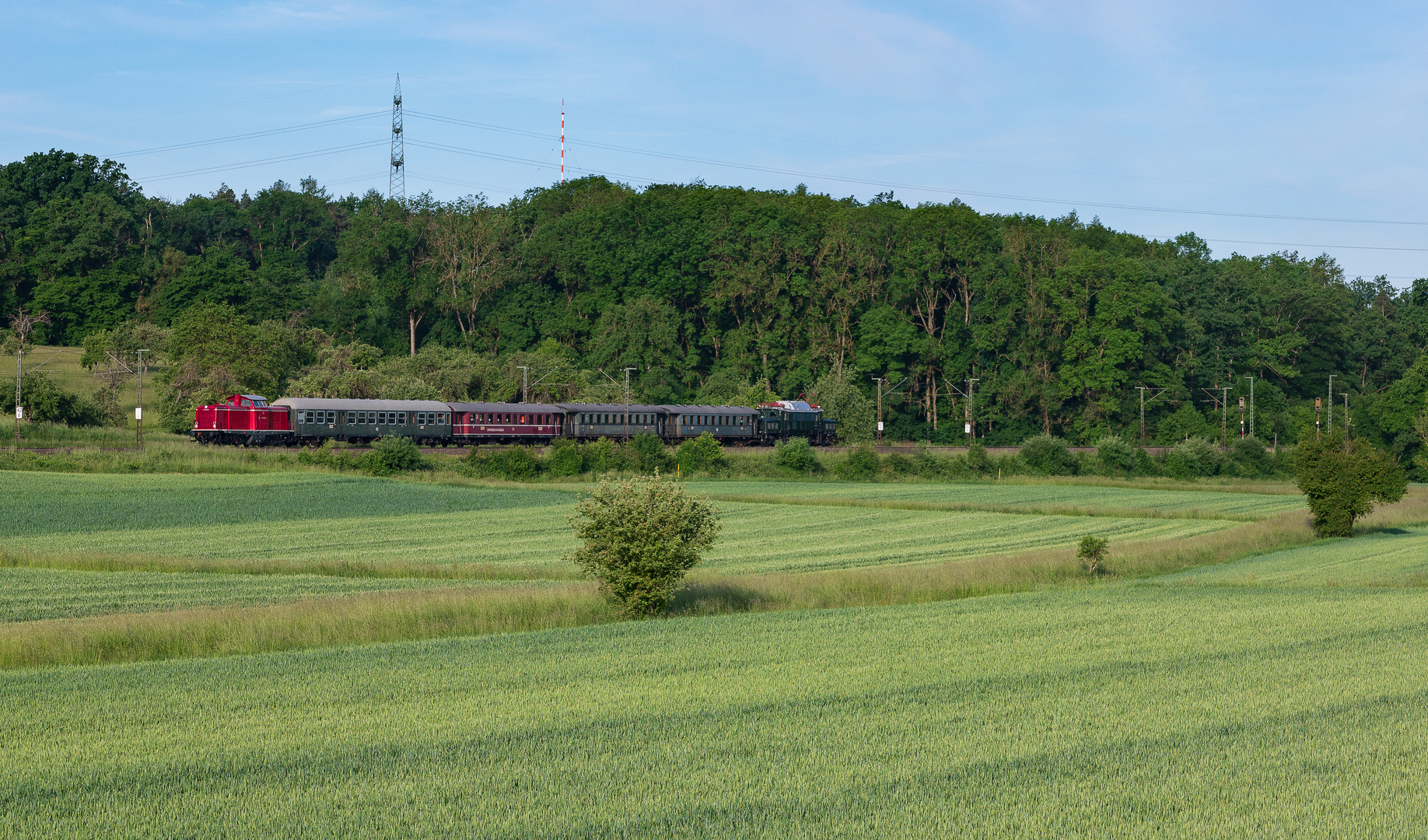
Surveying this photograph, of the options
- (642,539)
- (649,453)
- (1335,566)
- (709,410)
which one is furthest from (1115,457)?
(642,539)

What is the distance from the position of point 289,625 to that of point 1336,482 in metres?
39.1

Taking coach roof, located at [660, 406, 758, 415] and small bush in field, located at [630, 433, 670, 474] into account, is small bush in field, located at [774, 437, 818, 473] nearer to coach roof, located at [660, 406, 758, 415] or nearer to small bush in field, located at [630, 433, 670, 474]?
small bush in field, located at [630, 433, 670, 474]

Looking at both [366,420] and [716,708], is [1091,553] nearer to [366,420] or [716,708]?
[716,708]

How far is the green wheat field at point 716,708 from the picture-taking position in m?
10.4

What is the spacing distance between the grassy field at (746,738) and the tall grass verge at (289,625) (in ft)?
5.99

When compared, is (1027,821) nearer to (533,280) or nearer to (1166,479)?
(1166,479)

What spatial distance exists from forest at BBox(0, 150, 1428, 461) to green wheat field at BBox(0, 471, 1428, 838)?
8011 centimetres

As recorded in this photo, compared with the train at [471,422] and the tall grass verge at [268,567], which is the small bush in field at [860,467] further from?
the tall grass verge at [268,567]

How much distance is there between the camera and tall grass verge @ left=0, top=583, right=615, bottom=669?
62.2 ft

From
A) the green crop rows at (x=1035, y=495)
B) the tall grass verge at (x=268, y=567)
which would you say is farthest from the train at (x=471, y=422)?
the tall grass verge at (x=268, y=567)

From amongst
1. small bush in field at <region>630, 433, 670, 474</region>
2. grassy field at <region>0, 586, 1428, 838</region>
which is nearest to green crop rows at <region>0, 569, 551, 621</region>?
grassy field at <region>0, 586, 1428, 838</region>

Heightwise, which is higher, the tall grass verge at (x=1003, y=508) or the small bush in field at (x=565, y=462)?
the small bush in field at (x=565, y=462)

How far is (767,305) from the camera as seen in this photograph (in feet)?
385

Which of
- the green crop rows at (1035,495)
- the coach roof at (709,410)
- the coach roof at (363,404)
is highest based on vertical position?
the coach roof at (363,404)
